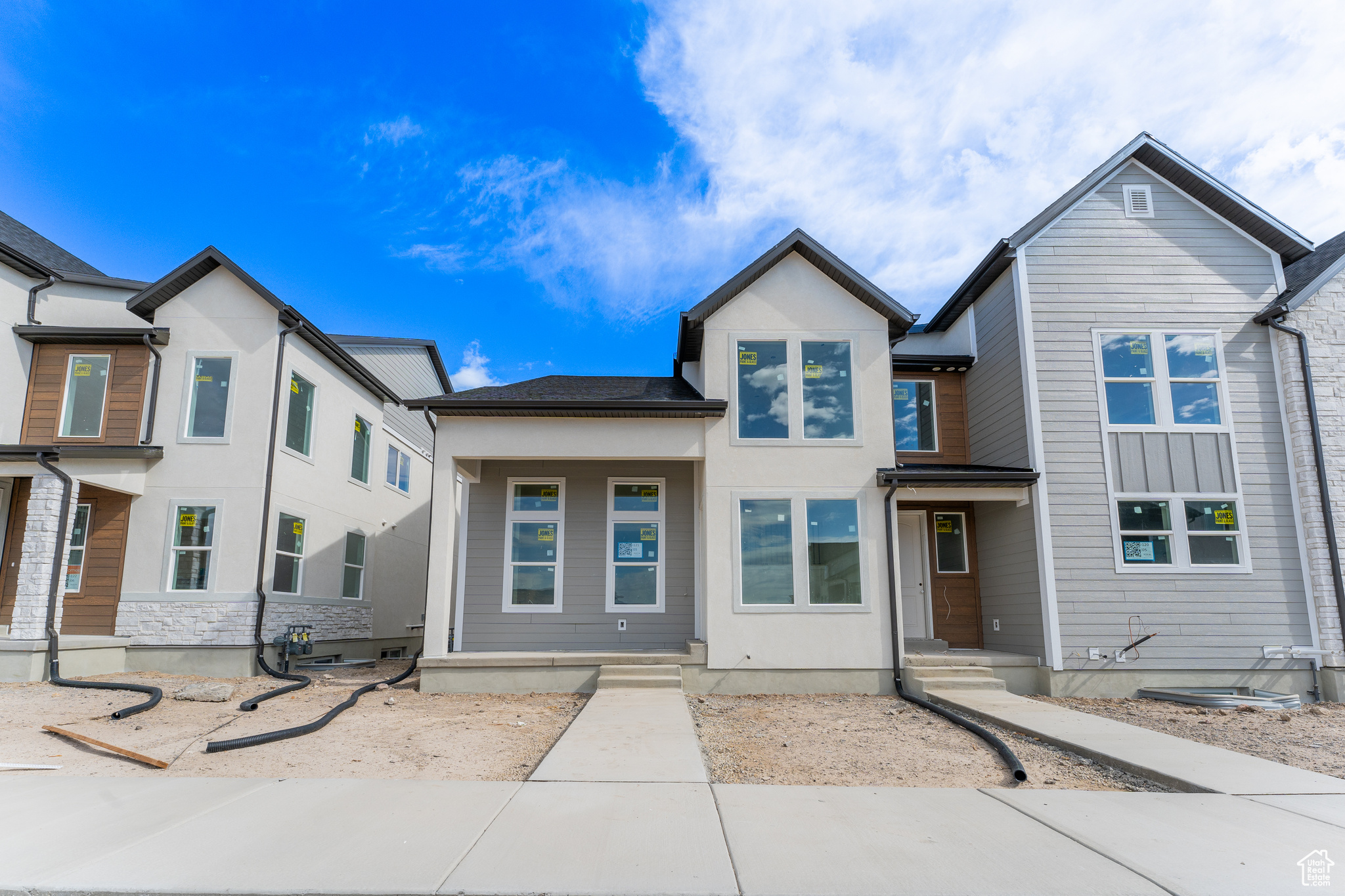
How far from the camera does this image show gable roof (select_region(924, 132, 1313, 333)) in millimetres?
10875

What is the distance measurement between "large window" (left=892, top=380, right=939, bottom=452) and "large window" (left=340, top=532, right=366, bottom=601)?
1074cm

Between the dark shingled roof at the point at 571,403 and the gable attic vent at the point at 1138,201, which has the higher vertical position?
the gable attic vent at the point at 1138,201

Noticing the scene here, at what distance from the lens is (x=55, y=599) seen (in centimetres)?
1040

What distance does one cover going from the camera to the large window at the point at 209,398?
11883 mm

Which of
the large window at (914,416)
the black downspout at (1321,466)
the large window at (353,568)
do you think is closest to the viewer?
the black downspout at (1321,466)

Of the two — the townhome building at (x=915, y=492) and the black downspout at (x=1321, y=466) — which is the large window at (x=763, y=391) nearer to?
the townhome building at (x=915, y=492)

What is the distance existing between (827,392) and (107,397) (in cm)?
1153

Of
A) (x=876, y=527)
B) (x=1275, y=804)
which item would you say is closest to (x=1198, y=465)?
(x=876, y=527)

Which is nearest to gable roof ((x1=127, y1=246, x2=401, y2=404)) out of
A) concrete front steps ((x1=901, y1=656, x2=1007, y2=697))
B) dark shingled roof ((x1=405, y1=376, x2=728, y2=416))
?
dark shingled roof ((x1=405, y1=376, x2=728, y2=416))

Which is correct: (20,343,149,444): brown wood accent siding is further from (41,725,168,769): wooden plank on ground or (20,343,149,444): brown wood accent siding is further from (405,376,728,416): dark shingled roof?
(41,725,168,769): wooden plank on ground

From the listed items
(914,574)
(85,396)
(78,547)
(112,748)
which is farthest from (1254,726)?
(85,396)

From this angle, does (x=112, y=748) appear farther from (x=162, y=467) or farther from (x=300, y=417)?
(x=300, y=417)

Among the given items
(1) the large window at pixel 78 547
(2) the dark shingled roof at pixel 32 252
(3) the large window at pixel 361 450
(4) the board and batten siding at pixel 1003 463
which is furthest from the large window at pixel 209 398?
(4) the board and batten siding at pixel 1003 463

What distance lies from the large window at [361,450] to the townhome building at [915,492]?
4656mm
